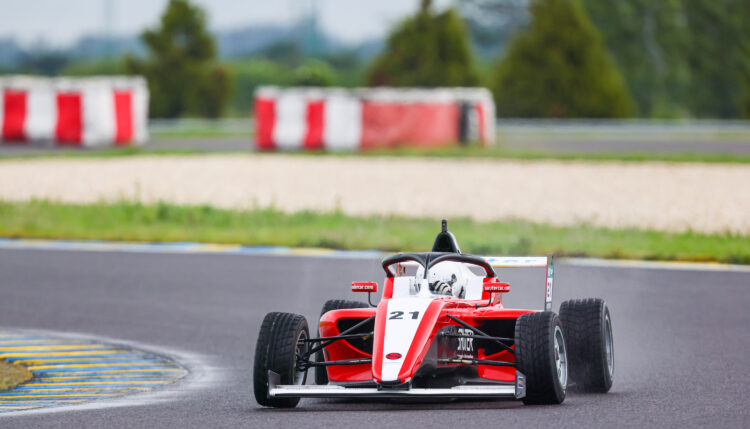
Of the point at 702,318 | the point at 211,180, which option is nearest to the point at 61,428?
the point at 702,318

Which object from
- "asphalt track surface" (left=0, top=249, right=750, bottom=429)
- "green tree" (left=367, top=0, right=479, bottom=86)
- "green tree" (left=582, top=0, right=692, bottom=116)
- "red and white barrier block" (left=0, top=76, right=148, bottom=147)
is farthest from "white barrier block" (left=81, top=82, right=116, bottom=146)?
"green tree" (left=582, top=0, right=692, bottom=116)

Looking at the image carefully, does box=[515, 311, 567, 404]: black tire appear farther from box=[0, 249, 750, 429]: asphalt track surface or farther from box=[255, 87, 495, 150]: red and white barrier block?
box=[255, 87, 495, 150]: red and white barrier block

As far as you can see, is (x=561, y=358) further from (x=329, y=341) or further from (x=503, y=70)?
(x=503, y=70)

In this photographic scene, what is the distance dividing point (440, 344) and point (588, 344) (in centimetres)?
108

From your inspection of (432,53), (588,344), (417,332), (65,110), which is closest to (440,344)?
(417,332)

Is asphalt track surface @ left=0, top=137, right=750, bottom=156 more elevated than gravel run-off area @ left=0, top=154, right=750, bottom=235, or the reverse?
asphalt track surface @ left=0, top=137, right=750, bottom=156

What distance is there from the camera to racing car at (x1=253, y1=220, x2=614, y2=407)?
287 inches

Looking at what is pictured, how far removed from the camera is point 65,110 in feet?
108

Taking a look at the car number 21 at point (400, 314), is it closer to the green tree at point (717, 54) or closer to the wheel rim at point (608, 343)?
the wheel rim at point (608, 343)

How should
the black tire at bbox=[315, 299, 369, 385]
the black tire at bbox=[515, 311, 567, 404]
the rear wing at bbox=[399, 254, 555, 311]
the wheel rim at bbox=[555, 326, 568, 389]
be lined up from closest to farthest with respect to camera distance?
the black tire at bbox=[515, 311, 567, 404] → the wheel rim at bbox=[555, 326, 568, 389] → the black tire at bbox=[315, 299, 369, 385] → the rear wing at bbox=[399, 254, 555, 311]

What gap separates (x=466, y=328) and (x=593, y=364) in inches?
38.6

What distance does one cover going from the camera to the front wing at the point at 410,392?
7.11m

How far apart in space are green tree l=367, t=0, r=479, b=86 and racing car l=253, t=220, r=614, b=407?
43.3 metres

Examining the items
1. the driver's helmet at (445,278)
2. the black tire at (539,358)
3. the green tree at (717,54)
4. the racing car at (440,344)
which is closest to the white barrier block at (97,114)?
the racing car at (440,344)
